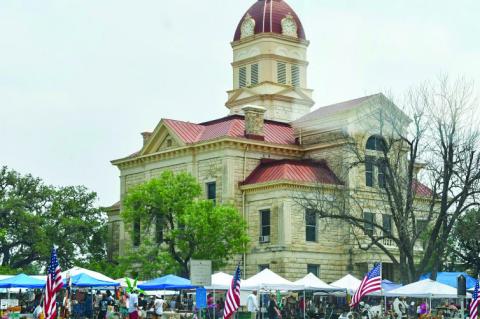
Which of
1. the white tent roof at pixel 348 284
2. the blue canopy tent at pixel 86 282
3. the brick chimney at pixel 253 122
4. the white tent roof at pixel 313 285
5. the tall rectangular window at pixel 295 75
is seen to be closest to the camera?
the blue canopy tent at pixel 86 282

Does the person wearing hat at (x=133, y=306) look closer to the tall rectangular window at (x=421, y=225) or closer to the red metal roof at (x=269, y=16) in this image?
the tall rectangular window at (x=421, y=225)

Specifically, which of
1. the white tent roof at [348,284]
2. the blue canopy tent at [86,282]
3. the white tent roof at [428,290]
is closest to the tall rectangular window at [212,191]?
the white tent roof at [348,284]

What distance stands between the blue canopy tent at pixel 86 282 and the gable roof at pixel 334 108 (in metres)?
24.1

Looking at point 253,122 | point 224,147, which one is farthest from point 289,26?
point 224,147

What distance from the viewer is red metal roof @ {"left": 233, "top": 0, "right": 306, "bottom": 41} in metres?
81.9

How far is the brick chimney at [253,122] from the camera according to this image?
7212 cm

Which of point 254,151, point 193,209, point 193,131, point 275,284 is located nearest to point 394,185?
point 275,284

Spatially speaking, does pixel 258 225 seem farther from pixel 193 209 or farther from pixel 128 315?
pixel 128 315

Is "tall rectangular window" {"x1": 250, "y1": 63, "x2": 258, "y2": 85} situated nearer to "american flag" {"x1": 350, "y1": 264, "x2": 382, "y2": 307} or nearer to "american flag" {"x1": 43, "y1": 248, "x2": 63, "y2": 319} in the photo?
"american flag" {"x1": 350, "y1": 264, "x2": 382, "y2": 307}

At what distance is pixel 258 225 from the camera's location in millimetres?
69188

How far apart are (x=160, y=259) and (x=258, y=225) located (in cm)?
796

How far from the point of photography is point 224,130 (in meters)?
72.6

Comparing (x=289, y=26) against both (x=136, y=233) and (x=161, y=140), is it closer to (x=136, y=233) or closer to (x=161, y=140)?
(x=161, y=140)

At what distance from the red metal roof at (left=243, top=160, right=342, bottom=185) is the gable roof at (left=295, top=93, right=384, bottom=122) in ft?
12.2
